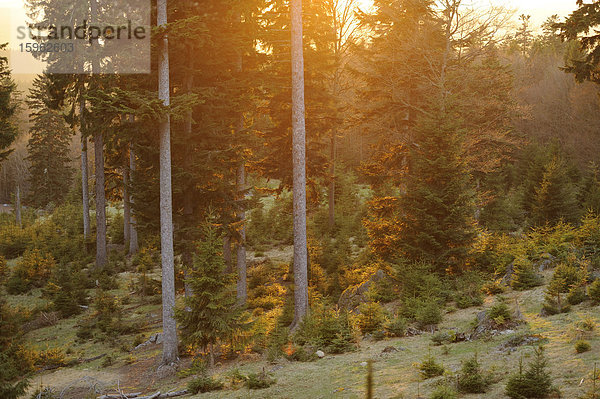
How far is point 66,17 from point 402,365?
2552 cm

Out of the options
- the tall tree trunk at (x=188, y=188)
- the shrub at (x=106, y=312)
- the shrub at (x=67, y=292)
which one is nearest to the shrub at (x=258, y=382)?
the tall tree trunk at (x=188, y=188)

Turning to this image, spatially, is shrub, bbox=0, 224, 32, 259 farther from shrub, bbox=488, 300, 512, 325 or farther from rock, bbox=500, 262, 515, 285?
shrub, bbox=488, 300, 512, 325

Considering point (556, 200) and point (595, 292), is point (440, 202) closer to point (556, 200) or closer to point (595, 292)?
point (595, 292)

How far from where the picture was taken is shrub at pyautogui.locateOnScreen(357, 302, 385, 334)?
1223 cm

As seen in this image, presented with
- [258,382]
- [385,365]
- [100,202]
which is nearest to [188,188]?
[258,382]

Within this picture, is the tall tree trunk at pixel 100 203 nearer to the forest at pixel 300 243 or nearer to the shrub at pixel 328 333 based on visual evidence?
the forest at pixel 300 243

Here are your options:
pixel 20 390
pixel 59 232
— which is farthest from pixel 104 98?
pixel 59 232

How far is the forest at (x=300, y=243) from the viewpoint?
31.8 ft

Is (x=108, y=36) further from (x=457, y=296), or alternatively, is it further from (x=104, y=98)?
(x=457, y=296)

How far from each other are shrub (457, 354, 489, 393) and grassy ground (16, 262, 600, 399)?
16cm

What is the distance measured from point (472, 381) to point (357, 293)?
30.9 feet

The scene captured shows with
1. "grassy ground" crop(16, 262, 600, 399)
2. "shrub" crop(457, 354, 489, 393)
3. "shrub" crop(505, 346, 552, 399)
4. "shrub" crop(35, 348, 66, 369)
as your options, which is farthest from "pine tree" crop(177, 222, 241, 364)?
"shrub" crop(505, 346, 552, 399)

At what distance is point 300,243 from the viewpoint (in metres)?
15.0

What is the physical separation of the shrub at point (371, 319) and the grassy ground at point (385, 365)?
63 cm
